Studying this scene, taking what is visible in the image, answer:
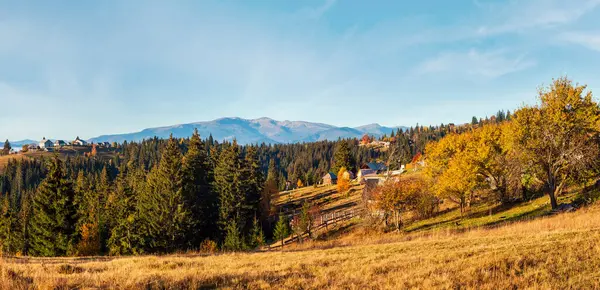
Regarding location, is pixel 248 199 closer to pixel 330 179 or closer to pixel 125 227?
pixel 125 227

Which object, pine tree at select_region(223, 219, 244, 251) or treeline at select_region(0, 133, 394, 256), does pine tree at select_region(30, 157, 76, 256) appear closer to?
treeline at select_region(0, 133, 394, 256)

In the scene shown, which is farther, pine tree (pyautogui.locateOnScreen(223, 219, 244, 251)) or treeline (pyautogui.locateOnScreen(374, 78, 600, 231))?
pine tree (pyautogui.locateOnScreen(223, 219, 244, 251))

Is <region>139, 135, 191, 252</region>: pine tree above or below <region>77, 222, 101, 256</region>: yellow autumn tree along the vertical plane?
above

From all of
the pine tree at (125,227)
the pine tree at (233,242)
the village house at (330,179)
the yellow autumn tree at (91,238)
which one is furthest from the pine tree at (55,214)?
the village house at (330,179)

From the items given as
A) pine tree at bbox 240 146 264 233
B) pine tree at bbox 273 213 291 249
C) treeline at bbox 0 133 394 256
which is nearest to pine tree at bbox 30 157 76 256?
treeline at bbox 0 133 394 256

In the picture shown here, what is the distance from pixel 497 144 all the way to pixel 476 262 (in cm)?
3863

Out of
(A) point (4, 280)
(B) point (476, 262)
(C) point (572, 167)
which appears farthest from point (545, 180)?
(A) point (4, 280)

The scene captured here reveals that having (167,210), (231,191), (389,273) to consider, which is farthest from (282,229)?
(389,273)

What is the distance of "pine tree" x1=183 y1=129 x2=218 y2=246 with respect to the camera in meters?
43.2

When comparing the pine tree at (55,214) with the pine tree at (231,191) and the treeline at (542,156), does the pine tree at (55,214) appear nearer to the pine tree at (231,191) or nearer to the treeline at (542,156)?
the pine tree at (231,191)

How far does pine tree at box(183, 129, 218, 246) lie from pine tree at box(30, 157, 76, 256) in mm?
12859

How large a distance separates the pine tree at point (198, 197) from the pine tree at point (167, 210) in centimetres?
131

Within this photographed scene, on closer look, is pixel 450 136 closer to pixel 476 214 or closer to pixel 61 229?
pixel 476 214

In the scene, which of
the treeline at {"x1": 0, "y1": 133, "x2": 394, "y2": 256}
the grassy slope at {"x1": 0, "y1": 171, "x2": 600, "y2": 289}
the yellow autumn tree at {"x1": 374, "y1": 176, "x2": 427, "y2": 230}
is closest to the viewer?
the grassy slope at {"x1": 0, "y1": 171, "x2": 600, "y2": 289}
